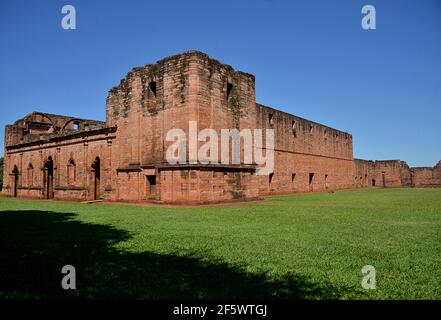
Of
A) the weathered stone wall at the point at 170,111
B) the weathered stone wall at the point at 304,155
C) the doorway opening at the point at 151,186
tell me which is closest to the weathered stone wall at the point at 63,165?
the weathered stone wall at the point at 170,111

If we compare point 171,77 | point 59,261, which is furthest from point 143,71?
point 59,261

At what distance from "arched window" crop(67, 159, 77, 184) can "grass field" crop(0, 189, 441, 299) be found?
15.2m

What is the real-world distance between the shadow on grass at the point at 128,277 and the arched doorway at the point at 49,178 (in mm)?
21721

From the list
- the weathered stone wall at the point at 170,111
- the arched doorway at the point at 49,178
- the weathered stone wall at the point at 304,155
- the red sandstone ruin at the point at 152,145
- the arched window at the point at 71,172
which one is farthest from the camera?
the weathered stone wall at the point at 304,155

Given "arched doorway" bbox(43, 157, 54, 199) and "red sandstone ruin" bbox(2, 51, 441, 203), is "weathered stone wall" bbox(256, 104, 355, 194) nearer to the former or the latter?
"red sandstone ruin" bbox(2, 51, 441, 203)

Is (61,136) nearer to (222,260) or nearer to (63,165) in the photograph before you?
(63,165)

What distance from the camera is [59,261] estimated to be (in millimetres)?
4906

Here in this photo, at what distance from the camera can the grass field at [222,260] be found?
3.70m

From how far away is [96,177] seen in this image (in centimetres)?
2206

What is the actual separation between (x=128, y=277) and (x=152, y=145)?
45.4 ft

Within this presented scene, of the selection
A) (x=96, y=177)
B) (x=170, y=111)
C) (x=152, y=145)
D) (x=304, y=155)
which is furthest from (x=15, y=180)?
(x=304, y=155)

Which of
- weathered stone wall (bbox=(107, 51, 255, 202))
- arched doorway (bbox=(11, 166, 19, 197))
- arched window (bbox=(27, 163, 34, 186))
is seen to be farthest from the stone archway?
weathered stone wall (bbox=(107, 51, 255, 202))

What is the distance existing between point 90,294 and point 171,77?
47.1ft

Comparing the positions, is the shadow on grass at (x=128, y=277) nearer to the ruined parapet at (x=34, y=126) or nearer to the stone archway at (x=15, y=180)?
the ruined parapet at (x=34, y=126)
